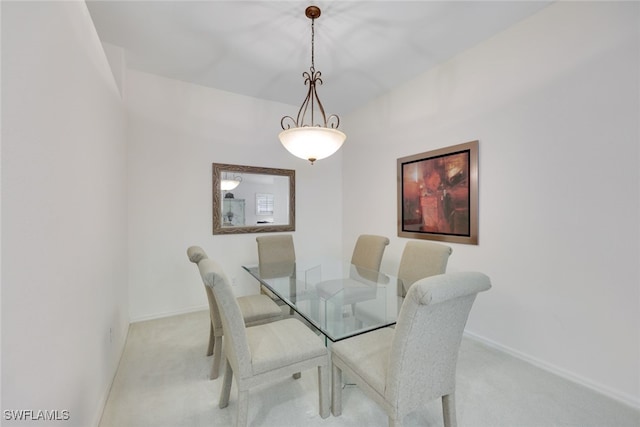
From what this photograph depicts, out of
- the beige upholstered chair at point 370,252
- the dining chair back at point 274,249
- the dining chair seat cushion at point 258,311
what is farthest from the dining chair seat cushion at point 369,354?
the dining chair back at point 274,249

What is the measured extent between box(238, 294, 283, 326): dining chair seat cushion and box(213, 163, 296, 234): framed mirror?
1455mm

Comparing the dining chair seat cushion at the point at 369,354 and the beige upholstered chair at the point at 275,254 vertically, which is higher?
the beige upholstered chair at the point at 275,254

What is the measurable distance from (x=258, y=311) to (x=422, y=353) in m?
1.37

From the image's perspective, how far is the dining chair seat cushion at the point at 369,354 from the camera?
1.31m

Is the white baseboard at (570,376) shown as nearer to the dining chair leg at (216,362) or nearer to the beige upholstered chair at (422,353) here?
the beige upholstered chair at (422,353)

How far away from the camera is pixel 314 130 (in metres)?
2.02

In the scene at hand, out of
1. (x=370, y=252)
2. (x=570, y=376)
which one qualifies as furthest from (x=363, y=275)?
(x=570, y=376)

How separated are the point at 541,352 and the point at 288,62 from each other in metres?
3.56

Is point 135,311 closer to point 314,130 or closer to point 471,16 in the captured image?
point 314,130

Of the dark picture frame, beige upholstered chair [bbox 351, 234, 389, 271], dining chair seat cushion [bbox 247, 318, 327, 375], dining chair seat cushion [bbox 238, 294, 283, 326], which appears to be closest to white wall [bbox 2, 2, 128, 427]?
dining chair seat cushion [bbox 247, 318, 327, 375]

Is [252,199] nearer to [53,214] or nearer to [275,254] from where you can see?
[275,254]

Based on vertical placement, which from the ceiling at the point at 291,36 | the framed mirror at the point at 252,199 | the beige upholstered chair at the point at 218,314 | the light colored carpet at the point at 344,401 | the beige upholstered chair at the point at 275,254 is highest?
the ceiling at the point at 291,36

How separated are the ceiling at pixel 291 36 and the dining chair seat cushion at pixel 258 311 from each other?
239 cm

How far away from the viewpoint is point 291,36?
96.2 inches
